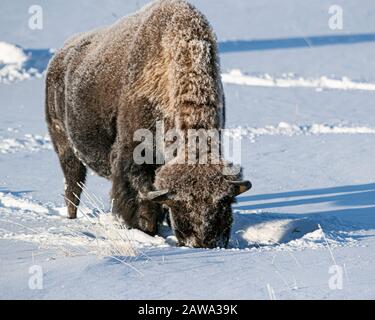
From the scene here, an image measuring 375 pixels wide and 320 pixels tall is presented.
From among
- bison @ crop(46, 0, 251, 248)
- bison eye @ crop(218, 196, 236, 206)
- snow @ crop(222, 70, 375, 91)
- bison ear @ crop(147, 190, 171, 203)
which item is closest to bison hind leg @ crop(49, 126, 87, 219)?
bison @ crop(46, 0, 251, 248)

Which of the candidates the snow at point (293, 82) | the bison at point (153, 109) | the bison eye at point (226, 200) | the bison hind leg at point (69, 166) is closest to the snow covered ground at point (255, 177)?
the snow at point (293, 82)

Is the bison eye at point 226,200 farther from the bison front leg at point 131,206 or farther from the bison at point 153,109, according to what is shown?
the bison front leg at point 131,206

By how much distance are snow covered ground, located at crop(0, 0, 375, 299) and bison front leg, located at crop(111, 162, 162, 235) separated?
0.91 ft

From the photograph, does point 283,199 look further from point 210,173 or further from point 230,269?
point 230,269

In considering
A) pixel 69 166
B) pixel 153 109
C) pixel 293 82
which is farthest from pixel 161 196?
pixel 293 82

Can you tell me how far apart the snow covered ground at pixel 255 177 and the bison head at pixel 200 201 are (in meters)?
0.31

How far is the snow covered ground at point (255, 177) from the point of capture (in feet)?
16.9

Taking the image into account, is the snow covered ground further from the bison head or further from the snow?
the bison head

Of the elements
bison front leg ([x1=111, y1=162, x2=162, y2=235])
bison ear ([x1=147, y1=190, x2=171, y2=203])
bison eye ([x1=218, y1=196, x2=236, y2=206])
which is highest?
bison ear ([x1=147, y1=190, x2=171, y2=203])

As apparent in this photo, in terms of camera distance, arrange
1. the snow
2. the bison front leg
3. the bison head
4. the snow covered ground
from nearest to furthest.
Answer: the snow covered ground
the bison head
the bison front leg
the snow

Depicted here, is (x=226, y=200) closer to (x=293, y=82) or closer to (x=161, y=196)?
(x=161, y=196)

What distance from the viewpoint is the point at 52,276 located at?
523 cm

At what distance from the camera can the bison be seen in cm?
642

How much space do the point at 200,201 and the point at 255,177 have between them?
4.83 meters
